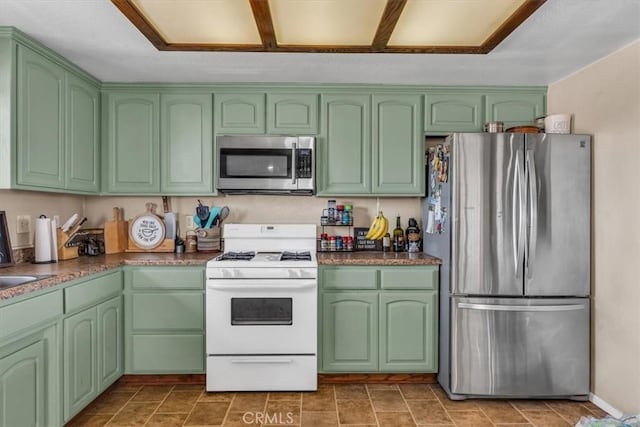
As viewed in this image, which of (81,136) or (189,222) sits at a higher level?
(81,136)

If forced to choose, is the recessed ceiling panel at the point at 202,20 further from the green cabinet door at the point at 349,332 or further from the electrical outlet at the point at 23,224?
the green cabinet door at the point at 349,332

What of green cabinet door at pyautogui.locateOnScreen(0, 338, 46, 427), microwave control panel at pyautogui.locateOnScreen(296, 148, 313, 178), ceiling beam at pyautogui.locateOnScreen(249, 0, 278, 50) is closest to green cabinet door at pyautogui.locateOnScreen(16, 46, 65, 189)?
green cabinet door at pyautogui.locateOnScreen(0, 338, 46, 427)

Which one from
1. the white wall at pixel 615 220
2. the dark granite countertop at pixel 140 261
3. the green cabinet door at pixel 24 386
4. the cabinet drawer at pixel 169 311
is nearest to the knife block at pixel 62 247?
the dark granite countertop at pixel 140 261

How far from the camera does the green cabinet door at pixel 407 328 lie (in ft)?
8.87

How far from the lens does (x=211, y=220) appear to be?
122 inches

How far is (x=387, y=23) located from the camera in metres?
1.94


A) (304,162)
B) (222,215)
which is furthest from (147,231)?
(304,162)

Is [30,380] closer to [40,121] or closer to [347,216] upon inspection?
[40,121]

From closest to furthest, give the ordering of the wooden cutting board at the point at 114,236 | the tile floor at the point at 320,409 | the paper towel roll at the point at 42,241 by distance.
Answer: the tile floor at the point at 320,409 → the paper towel roll at the point at 42,241 → the wooden cutting board at the point at 114,236

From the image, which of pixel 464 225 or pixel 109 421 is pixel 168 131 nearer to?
pixel 109 421

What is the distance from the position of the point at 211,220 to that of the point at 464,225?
6.11 feet

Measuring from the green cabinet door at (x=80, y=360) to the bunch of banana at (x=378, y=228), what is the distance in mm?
1954

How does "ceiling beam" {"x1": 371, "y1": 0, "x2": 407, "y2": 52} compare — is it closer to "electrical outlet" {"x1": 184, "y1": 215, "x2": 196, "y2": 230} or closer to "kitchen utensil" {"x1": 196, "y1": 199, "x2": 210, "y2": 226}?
"kitchen utensil" {"x1": 196, "y1": 199, "x2": 210, "y2": 226}

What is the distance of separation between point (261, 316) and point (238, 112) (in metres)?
1.50
